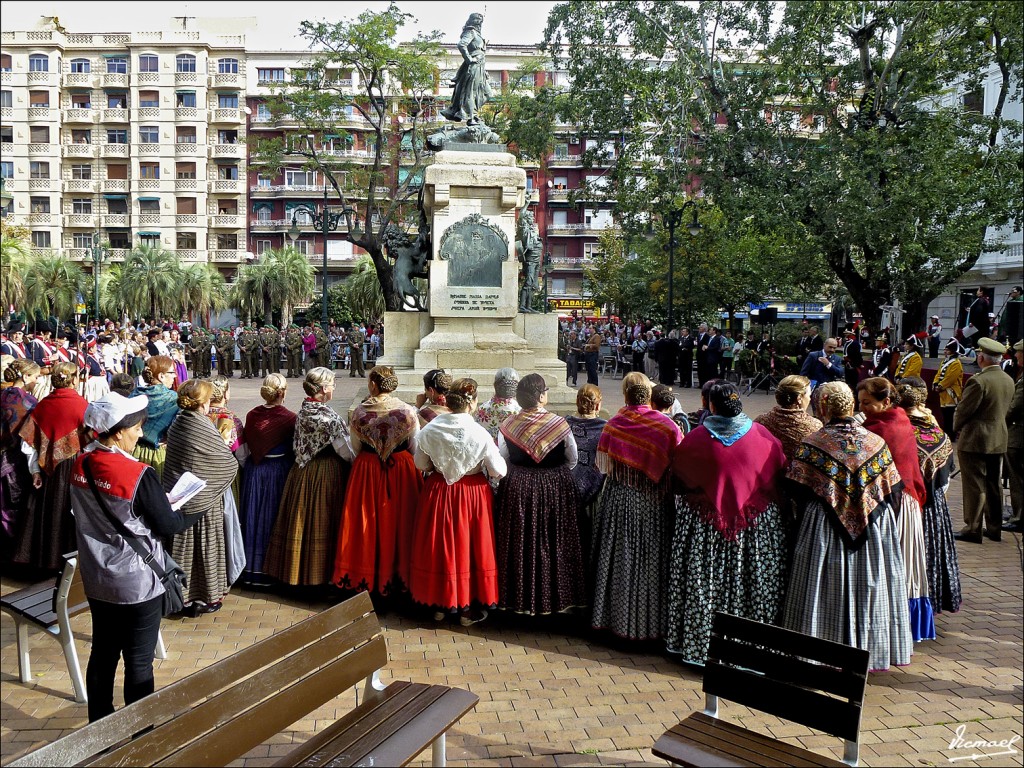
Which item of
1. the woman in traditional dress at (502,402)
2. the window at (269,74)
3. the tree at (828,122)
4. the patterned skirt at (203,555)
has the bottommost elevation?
the patterned skirt at (203,555)

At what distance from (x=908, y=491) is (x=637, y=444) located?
1.75 meters

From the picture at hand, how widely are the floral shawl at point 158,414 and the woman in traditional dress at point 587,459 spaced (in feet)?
9.75

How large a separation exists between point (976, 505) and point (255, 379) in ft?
80.6

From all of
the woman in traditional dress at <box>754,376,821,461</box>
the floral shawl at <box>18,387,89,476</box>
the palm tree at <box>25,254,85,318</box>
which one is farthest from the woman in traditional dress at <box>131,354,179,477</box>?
the palm tree at <box>25,254,85,318</box>

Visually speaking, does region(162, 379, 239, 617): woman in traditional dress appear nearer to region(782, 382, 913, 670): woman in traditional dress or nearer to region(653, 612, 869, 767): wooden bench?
region(653, 612, 869, 767): wooden bench

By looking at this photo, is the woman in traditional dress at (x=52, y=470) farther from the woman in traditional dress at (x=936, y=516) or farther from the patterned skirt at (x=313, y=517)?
the woman in traditional dress at (x=936, y=516)

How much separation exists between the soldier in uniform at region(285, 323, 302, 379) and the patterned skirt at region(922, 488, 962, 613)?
2612cm

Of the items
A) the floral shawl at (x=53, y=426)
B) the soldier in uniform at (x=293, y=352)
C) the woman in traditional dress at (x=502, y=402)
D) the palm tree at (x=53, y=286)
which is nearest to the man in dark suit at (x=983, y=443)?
the woman in traditional dress at (x=502, y=402)

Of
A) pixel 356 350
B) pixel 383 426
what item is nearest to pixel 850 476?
pixel 383 426

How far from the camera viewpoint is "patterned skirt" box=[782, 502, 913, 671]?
493 cm

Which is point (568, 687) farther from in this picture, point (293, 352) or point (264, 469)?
point (293, 352)

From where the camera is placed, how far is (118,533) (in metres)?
3.79

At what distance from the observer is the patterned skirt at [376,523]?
5965 mm

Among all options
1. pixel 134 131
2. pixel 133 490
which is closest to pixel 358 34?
pixel 133 490
